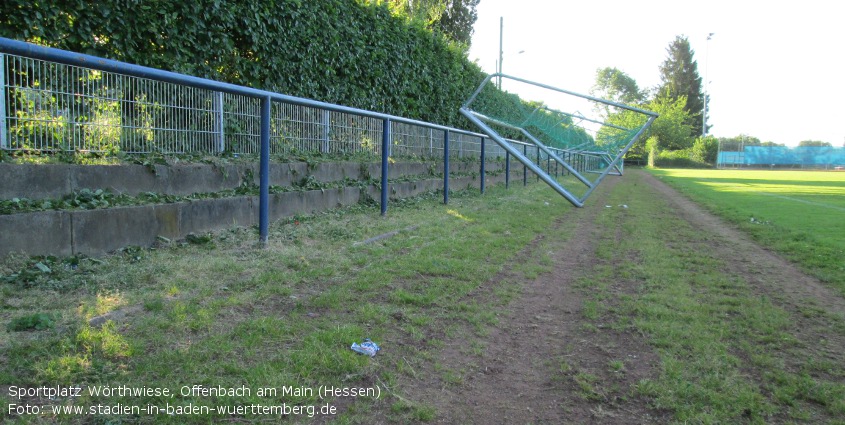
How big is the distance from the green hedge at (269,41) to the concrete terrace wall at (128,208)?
1.31 m

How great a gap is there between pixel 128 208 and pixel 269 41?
3.81 meters

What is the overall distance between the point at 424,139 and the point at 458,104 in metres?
4.17

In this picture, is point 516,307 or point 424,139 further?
point 424,139

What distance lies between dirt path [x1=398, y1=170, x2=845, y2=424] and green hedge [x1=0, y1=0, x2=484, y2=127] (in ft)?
14.1

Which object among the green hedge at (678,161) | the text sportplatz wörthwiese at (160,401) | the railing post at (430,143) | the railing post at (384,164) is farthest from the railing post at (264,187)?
the green hedge at (678,161)

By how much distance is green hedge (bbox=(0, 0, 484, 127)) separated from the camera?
488cm

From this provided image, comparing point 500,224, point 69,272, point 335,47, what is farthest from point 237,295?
point 335,47

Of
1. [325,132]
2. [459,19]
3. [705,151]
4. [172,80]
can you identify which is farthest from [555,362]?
[705,151]

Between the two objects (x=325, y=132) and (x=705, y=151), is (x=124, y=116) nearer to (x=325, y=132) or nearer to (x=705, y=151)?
(x=325, y=132)

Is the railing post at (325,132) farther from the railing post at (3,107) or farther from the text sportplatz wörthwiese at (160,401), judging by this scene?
the text sportplatz wörthwiese at (160,401)

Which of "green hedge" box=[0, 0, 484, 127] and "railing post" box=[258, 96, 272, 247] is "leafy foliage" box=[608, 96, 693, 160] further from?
"railing post" box=[258, 96, 272, 247]

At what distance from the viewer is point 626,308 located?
13.2 ft

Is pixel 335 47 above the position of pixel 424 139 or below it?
above

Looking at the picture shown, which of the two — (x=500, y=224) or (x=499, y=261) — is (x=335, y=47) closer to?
(x=500, y=224)
